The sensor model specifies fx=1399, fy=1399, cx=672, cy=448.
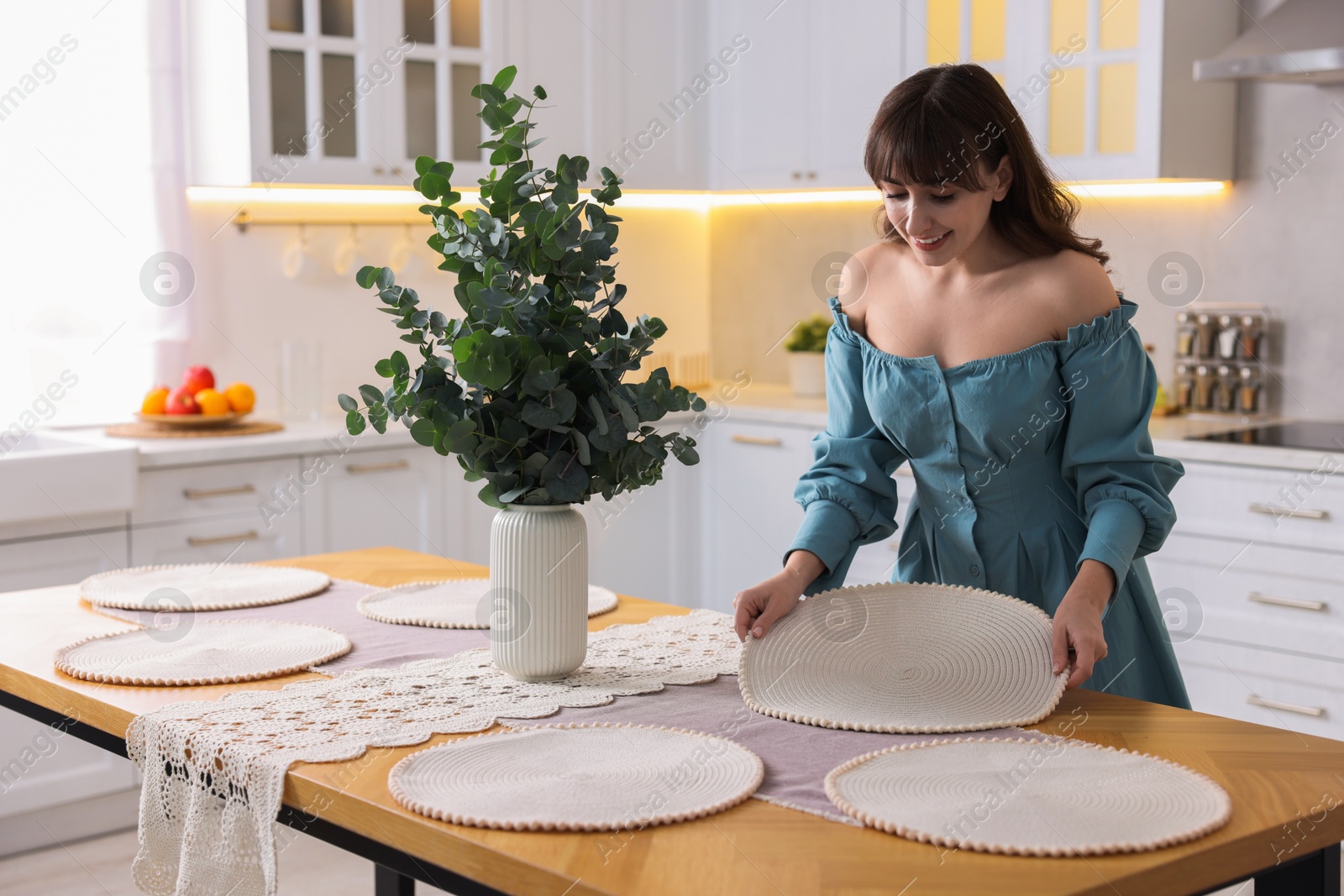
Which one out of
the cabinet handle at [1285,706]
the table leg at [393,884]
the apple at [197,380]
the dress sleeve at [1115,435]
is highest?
the dress sleeve at [1115,435]

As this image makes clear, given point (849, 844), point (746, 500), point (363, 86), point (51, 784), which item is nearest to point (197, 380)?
point (363, 86)

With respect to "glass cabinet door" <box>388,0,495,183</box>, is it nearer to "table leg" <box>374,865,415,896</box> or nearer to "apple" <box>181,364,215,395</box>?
"apple" <box>181,364,215,395</box>

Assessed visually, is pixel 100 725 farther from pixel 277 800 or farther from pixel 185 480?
pixel 185 480

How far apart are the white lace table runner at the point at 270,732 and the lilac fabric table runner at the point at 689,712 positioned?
32mm

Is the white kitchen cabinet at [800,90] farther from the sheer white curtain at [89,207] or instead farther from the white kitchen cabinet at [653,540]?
the sheer white curtain at [89,207]

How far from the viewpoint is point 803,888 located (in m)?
0.91

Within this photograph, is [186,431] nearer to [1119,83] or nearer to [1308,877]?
[1119,83]

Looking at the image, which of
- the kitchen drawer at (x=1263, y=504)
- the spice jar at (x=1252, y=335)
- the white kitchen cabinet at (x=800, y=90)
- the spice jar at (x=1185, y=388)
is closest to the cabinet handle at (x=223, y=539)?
the white kitchen cabinet at (x=800, y=90)

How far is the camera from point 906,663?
1.40m

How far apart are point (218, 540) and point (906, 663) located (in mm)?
2257

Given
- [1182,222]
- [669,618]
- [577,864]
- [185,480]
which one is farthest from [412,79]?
[577,864]

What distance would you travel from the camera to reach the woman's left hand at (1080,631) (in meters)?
1.32

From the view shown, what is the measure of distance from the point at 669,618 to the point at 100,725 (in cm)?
Result: 67

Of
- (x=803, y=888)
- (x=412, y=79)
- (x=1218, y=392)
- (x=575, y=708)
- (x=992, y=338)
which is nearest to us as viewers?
(x=803, y=888)
